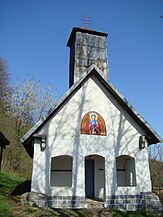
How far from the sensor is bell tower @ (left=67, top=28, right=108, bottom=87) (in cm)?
1233

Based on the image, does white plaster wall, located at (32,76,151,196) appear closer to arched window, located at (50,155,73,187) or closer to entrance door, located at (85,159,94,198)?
arched window, located at (50,155,73,187)

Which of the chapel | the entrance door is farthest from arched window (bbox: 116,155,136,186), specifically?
the entrance door

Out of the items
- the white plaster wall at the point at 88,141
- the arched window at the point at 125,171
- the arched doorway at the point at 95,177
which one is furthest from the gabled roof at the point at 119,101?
the arched doorway at the point at 95,177

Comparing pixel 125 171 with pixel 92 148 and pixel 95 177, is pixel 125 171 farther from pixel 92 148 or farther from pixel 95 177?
pixel 92 148

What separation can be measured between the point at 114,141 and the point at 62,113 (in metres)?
2.76

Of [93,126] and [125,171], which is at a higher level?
[93,126]

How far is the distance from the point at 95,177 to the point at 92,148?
87.1 inches

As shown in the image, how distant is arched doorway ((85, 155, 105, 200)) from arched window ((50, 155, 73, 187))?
1.03m

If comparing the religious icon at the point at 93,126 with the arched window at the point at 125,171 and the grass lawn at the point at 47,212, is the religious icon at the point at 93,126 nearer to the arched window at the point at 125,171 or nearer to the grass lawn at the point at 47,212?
the arched window at the point at 125,171

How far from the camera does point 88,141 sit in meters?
9.63

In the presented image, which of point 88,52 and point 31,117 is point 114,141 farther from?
point 31,117

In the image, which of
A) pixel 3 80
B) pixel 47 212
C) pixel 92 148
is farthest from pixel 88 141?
pixel 3 80

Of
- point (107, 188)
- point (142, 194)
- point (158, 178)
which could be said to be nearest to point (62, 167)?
point (107, 188)

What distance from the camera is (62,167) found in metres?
10.9
